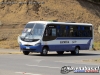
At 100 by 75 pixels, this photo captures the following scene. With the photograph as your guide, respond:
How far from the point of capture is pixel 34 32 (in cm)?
3294

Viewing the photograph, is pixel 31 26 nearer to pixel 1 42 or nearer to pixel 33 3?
pixel 1 42

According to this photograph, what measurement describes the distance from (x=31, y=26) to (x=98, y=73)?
1573cm

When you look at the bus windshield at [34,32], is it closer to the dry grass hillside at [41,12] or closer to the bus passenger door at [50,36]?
the bus passenger door at [50,36]

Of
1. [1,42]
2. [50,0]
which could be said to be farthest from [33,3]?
[1,42]

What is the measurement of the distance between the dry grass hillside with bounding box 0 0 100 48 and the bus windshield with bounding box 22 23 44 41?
16.8 m

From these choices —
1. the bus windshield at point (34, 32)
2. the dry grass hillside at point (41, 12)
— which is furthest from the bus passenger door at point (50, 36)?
the dry grass hillside at point (41, 12)

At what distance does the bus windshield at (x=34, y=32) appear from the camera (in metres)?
32.8

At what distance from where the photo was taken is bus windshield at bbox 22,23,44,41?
108 ft

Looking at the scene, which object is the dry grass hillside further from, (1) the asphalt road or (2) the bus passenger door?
(1) the asphalt road

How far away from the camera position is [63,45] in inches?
1379

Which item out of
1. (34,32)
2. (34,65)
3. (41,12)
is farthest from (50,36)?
(41,12)

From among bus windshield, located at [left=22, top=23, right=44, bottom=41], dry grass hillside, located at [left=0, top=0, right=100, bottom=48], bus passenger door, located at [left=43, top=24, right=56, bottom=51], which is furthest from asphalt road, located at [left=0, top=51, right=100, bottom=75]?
dry grass hillside, located at [left=0, top=0, right=100, bottom=48]

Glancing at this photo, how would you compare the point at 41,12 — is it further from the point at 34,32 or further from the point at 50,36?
the point at 34,32

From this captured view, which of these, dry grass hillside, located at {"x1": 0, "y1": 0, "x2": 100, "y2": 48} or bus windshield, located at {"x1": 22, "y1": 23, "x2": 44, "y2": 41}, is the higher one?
bus windshield, located at {"x1": 22, "y1": 23, "x2": 44, "y2": 41}
